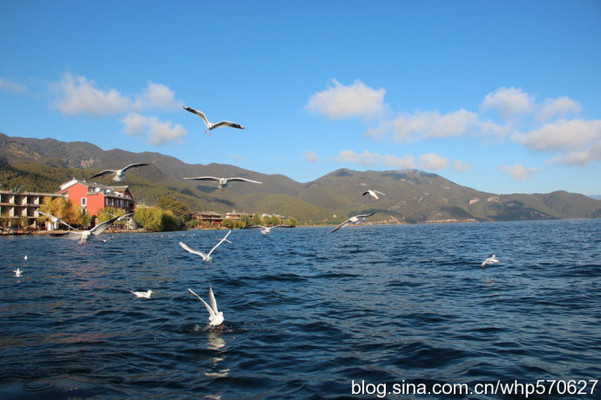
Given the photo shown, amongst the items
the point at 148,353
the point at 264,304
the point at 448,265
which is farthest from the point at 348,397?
the point at 448,265

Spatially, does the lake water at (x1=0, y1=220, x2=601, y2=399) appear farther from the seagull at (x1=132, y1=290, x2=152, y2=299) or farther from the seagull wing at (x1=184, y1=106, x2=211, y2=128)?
the seagull wing at (x1=184, y1=106, x2=211, y2=128)

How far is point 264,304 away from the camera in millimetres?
16875

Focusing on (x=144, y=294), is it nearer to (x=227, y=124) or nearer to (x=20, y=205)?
(x=227, y=124)

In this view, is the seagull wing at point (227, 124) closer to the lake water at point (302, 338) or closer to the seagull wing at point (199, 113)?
the seagull wing at point (199, 113)

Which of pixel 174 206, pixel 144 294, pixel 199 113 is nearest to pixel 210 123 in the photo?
pixel 199 113

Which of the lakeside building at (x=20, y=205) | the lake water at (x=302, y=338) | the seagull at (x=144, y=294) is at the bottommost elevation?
the lake water at (x=302, y=338)

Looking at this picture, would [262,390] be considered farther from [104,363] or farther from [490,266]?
[490,266]

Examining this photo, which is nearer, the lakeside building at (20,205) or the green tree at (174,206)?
the lakeside building at (20,205)

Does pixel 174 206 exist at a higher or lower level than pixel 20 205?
higher

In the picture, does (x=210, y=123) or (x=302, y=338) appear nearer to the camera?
(x=302, y=338)

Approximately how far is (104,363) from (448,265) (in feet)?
85.5

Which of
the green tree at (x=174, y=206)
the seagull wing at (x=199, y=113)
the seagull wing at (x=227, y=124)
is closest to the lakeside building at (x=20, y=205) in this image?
the green tree at (x=174, y=206)

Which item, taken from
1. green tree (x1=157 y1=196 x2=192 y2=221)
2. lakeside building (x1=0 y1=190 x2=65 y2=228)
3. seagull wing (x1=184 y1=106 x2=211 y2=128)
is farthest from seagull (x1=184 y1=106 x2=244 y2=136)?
green tree (x1=157 y1=196 x2=192 y2=221)

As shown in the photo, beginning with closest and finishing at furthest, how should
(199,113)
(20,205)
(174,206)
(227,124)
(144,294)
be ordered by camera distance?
1. (227,124)
2. (199,113)
3. (144,294)
4. (20,205)
5. (174,206)
